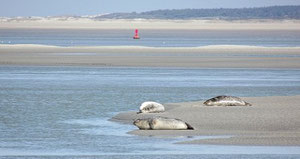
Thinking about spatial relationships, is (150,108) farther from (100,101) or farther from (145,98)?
(145,98)

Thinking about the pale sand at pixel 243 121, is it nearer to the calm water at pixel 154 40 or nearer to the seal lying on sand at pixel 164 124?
the seal lying on sand at pixel 164 124

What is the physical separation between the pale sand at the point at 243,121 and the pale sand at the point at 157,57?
771 inches

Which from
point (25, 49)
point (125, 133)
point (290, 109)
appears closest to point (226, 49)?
point (25, 49)

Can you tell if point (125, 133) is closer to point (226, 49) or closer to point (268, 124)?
point (268, 124)

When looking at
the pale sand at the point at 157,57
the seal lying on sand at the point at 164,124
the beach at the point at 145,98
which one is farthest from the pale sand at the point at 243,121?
the pale sand at the point at 157,57

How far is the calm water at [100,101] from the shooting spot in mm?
15211

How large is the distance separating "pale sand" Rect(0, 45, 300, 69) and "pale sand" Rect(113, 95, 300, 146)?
64.2 feet

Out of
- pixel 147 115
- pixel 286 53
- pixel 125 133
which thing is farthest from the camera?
pixel 286 53

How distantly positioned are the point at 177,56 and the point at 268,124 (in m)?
32.3

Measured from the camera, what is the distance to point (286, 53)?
54.1 metres

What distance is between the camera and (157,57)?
4906cm

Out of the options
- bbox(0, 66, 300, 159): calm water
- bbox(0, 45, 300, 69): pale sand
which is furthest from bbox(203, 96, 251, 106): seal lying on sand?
bbox(0, 45, 300, 69): pale sand

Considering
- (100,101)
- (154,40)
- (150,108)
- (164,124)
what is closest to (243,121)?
(164,124)

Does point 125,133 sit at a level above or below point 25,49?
above
